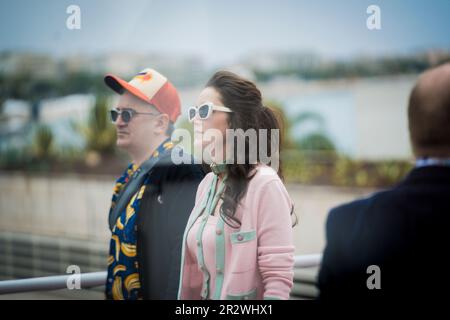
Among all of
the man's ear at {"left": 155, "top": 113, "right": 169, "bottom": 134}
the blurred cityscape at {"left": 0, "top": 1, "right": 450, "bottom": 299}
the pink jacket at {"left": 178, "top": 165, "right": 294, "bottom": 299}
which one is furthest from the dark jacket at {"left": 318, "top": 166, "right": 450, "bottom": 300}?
the blurred cityscape at {"left": 0, "top": 1, "right": 450, "bottom": 299}

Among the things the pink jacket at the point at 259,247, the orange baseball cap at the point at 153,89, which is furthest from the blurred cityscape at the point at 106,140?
the pink jacket at the point at 259,247

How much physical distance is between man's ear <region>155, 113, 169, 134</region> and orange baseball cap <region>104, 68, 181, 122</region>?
2 centimetres

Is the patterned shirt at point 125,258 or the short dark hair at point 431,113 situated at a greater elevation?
the short dark hair at point 431,113

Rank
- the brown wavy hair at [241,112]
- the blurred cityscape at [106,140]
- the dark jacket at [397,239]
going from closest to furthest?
the dark jacket at [397,239]
the brown wavy hair at [241,112]
the blurred cityscape at [106,140]

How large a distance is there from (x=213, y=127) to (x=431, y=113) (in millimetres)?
679

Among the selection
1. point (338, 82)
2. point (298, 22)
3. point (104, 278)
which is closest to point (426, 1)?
point (298, 22)

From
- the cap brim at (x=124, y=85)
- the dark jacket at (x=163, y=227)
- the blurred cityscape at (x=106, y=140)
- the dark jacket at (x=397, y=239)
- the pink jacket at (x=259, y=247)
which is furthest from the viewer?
the blurred cityscape at (x=106, y=140)

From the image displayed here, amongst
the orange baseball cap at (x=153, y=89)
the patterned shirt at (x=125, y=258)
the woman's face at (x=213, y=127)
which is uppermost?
the orange baseball cap at (x=153, y=89)

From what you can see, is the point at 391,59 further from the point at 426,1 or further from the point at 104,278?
the point at 104,278

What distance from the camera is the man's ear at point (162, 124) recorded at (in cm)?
206

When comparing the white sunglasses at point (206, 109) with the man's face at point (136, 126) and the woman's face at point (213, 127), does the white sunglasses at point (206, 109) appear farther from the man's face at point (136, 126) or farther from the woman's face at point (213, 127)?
the man's face at point (136, 126)

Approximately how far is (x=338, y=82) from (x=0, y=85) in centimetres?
351

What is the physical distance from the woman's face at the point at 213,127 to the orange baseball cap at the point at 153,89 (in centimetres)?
30

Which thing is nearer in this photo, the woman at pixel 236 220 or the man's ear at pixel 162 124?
the woman at pixel 236 220
